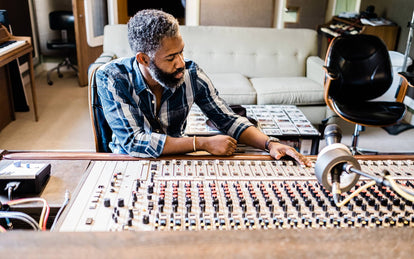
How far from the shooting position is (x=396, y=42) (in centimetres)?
458

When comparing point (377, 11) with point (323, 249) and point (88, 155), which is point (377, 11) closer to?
point (88, 155)

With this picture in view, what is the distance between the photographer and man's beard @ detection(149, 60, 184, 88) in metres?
1.40

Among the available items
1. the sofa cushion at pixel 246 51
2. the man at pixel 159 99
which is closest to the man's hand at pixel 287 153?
the man at pixel 159 99

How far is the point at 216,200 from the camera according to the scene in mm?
893

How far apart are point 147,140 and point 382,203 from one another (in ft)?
2.41

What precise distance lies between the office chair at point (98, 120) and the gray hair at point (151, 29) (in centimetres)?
24

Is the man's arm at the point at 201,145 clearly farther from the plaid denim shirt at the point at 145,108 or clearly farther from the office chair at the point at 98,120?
the office chair at the point at 98,120

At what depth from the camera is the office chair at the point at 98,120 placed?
1.47 m

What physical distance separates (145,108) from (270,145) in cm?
52

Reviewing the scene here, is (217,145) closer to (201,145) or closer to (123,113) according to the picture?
(201,145)

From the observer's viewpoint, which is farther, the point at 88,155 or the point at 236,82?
the point at 236,82

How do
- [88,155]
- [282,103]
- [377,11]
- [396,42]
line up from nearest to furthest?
[88,155], [282,103], [396,42], [377,11]

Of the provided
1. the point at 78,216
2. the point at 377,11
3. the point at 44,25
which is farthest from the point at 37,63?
the point at 78,216

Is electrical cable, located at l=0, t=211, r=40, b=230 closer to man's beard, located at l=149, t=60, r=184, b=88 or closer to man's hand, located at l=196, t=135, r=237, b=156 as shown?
man's hand, located at l=196, t=135, r=237, b=156
